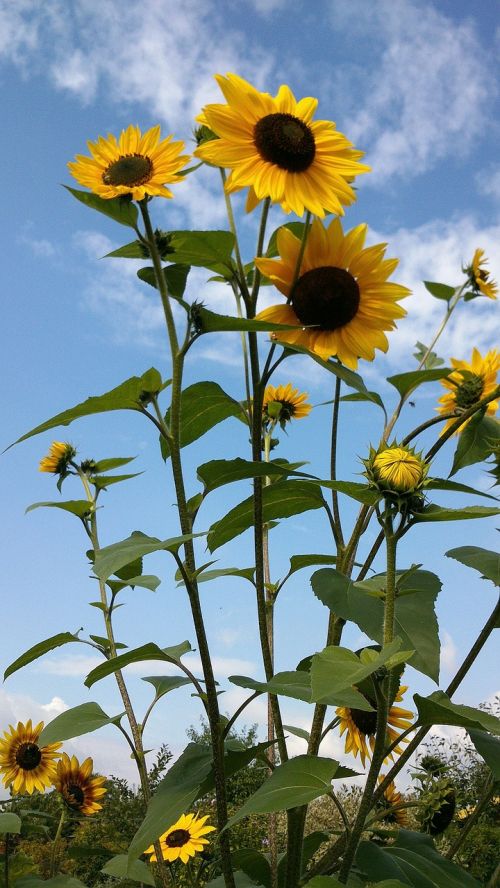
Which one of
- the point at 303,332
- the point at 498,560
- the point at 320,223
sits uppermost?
the point at 320,223

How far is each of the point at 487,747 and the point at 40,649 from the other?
0.90 metres

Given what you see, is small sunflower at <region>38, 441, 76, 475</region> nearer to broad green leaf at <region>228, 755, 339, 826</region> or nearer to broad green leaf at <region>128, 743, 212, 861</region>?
broad green leaf at <region>128, 743, 212, 861</region>

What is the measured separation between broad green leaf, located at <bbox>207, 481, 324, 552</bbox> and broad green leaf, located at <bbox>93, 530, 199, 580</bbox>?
17 centimetres

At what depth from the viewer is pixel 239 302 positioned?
176cm

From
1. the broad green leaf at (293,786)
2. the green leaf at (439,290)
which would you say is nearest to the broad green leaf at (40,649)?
the broad green leaf at (293,786)

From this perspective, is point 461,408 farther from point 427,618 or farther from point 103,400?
point 103,400

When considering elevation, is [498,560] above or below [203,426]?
below

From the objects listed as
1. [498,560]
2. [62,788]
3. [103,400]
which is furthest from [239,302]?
[62,788]

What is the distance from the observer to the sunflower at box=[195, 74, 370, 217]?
1.41 metres

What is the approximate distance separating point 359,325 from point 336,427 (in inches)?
7.9

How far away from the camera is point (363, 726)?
1.80 m

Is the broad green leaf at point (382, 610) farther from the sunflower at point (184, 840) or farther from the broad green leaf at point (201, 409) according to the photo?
the sunflower at point (184, 840)

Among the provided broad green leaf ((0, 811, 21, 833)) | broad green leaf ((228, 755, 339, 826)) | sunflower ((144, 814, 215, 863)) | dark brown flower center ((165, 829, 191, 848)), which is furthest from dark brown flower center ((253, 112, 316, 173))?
dark brown flower center ((165, 829, 191, 848))

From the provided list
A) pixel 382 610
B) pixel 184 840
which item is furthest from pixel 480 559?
pixel 184 840
